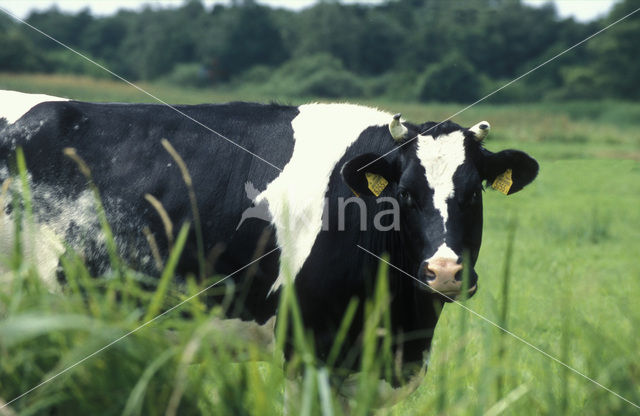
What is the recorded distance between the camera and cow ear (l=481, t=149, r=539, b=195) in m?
4.22

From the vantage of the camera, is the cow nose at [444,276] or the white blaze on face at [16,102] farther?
the white blaze on face at [16,102]

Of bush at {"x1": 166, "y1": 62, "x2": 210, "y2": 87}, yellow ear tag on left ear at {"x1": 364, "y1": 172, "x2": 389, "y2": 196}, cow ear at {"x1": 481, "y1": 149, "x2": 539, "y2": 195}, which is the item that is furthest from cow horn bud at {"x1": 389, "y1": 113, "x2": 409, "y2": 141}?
bush at {"x1": 166, "y1": 62, "x2": 210, "y2": 87}

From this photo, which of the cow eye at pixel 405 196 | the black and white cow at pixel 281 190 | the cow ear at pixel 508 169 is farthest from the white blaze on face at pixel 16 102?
the cow ear at pixel 508 169

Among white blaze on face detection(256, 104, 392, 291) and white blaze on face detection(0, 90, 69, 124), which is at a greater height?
white blaze on face detection(0, 90, 69, 124)

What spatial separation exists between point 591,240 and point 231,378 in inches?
398

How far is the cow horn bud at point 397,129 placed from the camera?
403 centimetres

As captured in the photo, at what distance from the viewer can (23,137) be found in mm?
4309

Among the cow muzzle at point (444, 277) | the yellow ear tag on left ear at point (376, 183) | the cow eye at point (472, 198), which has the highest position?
the yellow ear tag on left ear at point (376, 183)

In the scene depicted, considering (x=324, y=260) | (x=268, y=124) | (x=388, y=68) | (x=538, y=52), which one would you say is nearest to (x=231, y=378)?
(x=324, y=260)

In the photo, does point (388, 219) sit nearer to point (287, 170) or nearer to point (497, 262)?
point (287, 170)

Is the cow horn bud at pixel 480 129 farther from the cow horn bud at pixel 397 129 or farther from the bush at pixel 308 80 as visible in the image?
the bush at pixel 308 80

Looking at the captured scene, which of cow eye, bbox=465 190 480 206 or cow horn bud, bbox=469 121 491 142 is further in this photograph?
cow horn bud, bbox=469 121 491 142

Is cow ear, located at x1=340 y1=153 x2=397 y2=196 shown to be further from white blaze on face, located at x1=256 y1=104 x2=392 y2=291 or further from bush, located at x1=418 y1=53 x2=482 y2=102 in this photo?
bush, located at x1=418 y1=53 x2=482 y2=102

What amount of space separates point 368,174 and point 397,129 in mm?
319
